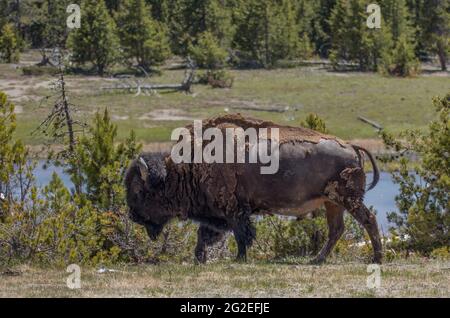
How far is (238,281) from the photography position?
10.7 m

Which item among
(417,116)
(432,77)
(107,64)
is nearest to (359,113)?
(417,116)

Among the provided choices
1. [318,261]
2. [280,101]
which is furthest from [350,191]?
[280,101]

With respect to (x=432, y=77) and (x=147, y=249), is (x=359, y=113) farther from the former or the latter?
(x=147, y=249)

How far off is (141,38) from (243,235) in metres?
70.0

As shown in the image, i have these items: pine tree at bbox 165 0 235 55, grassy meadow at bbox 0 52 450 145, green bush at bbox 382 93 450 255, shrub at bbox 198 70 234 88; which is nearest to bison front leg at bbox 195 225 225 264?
green bush at bbox 382 93 450 255

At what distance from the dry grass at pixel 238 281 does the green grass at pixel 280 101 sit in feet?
116

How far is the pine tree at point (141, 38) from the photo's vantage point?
81.0m

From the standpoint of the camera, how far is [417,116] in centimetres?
5534

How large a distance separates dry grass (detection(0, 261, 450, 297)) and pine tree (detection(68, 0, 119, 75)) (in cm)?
6506
